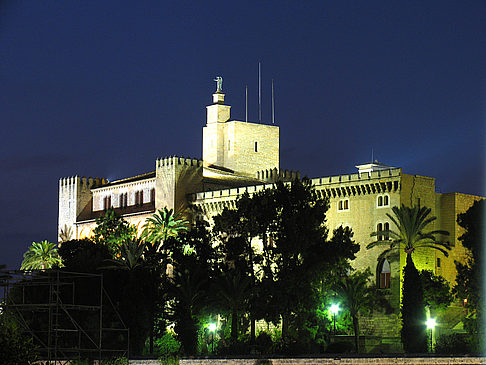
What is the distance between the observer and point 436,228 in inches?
2181

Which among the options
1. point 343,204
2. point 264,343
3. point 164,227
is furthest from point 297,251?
point 164,227

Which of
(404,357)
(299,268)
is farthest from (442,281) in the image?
(404,357)

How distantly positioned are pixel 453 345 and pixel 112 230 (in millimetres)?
27117

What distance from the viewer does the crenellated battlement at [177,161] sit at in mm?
65438

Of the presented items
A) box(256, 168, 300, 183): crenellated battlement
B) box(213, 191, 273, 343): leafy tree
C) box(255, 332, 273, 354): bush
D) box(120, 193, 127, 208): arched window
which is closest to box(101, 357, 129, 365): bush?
box(255, 332, 273, 354): bush

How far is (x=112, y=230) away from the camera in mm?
66125

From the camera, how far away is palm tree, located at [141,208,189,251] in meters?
62.2

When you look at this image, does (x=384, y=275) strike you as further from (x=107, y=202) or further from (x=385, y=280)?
→ (x=107, y=202)

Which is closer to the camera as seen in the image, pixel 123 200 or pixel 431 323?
pixel 431 323

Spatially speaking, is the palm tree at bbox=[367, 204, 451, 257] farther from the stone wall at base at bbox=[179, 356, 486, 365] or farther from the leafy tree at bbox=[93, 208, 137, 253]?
the leafy tree at bbox=[93, 208, 137, 253]

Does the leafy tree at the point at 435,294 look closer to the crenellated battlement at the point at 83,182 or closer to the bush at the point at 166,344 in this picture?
the bush at the point at 166,344

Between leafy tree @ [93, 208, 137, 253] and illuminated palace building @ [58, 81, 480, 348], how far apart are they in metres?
1.06

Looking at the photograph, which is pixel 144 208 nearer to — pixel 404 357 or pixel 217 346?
pixel 217 346

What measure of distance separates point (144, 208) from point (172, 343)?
12.9m
